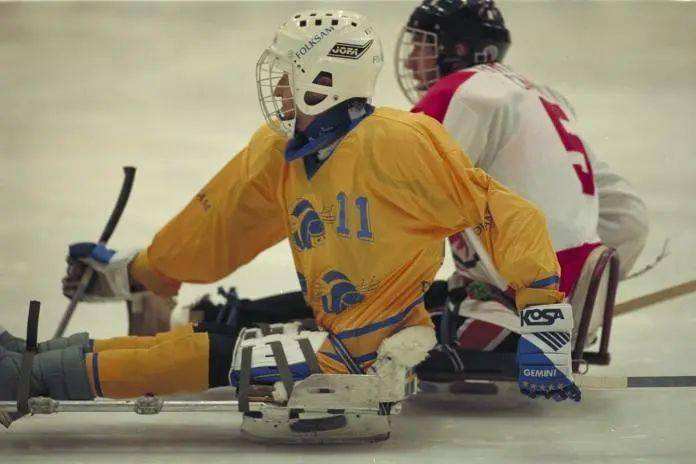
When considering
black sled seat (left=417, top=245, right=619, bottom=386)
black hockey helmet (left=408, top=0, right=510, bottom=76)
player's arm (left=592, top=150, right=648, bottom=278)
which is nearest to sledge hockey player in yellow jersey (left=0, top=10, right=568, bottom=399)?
black sled seat (left=417, top=245, right=619, bottom=386)

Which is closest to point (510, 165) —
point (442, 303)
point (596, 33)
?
point (442, 303)

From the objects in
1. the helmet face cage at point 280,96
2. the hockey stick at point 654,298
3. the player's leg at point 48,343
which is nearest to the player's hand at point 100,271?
the player's leg at point 48,343

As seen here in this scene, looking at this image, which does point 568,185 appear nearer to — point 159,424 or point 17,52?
point 159,424

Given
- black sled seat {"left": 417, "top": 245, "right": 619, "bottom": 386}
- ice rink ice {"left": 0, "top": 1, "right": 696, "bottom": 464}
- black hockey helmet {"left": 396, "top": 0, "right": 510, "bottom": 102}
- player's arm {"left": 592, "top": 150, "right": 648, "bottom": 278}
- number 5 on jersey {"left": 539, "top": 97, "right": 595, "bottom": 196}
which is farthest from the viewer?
player's arm {"left": 592, "top": 150, "right": 648, "bottom": 278}

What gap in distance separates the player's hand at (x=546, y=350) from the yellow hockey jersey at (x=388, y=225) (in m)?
0.04

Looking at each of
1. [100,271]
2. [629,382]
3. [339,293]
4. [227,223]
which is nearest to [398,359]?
[339,293]

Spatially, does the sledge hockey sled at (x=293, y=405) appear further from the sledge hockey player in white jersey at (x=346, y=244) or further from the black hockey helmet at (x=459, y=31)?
the black hockey helmet at (x=459, y=31)

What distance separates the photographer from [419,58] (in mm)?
3906

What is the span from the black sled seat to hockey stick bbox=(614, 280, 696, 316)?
0.45m

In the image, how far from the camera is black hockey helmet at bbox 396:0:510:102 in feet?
12.5

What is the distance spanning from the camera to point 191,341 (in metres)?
3.16

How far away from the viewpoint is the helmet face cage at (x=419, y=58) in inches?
152

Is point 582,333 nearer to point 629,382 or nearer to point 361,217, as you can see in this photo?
point 629,382

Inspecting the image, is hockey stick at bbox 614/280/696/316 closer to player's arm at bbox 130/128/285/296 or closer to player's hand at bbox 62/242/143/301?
player's arm at bbox 130/128/285/296
